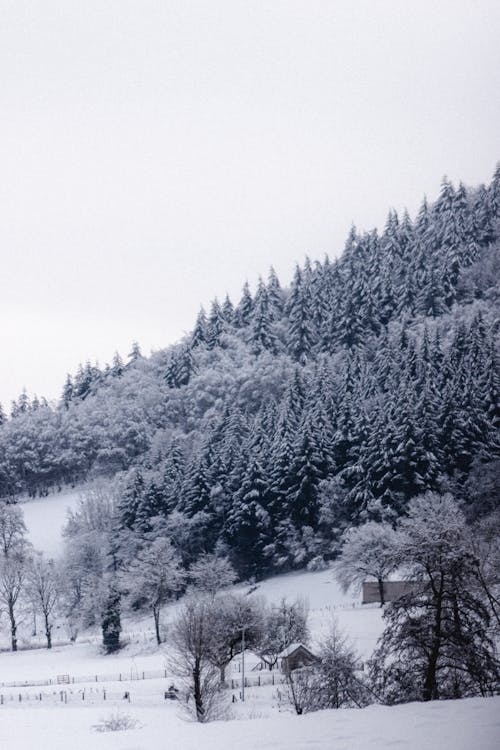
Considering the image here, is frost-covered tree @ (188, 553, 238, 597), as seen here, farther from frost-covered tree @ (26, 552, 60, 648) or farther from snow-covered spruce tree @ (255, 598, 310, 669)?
snow-covered spruce tree @ (255, 598, 310, 669)

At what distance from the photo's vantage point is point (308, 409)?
88.8m

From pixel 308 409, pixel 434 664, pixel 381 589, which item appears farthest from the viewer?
pixel 308 409

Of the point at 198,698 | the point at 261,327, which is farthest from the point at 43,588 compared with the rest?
the point at 261,327

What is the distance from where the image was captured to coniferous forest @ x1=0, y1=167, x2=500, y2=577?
70.2 m

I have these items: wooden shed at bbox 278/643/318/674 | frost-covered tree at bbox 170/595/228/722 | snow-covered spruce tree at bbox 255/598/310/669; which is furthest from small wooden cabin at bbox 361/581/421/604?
frost-covered tree at bbox 170/595/228/722

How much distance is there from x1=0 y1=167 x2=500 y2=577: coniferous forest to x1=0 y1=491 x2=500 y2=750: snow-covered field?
10.8 metres

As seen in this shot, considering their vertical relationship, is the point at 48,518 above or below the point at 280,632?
above

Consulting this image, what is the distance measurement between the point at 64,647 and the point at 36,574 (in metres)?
10.4

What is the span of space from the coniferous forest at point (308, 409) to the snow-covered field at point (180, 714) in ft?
35.5

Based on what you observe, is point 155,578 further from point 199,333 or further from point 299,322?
point 199,333

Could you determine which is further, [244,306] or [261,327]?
[244,306]

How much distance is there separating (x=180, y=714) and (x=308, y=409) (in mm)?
62029

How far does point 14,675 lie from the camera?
161 ft

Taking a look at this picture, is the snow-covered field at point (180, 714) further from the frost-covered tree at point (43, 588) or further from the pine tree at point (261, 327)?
the pine tree at point (261, 327)
